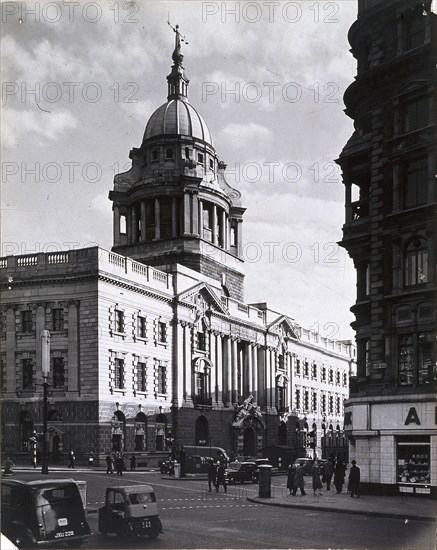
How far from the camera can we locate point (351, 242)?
20281 mm

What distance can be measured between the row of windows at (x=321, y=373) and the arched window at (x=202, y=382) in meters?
5.20

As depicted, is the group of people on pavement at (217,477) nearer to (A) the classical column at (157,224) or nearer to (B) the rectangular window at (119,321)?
(B) the rectangular window at (119,321)

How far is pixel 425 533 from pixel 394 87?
11024 millimetres

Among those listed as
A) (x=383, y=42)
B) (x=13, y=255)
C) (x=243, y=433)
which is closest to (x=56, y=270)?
(x=13, y=255)

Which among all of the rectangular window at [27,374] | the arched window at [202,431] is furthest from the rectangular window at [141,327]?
the rectangular window at [27,374]

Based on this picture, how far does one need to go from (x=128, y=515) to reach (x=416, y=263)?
31.3ft

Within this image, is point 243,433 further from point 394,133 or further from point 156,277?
point 394,133

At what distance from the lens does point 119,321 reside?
35156 millimetres

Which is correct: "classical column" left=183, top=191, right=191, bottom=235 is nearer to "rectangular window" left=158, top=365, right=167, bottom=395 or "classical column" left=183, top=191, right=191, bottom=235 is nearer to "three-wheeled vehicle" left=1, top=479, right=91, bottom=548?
"rectangular window" left=158, top=365, right=167, bottom=395

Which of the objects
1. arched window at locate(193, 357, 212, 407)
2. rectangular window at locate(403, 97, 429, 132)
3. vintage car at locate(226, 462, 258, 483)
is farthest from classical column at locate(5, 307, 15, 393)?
arched window at locate(193, 357, 212, 407)

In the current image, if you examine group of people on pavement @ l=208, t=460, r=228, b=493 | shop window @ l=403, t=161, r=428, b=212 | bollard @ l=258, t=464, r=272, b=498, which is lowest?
group of people on pavement @ l=208, t=460, r=228, b=493

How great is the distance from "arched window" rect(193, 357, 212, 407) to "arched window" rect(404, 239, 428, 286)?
22.3m

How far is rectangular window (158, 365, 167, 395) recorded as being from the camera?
39.9m

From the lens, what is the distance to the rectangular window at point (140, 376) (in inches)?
1419
